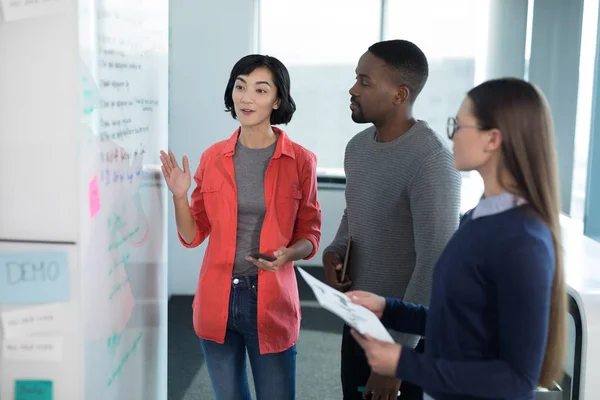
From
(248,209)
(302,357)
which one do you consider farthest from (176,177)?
(302,357)

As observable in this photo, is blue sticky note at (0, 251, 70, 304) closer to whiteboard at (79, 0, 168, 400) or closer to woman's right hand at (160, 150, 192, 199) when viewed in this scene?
whiteboard at (79, 0, 168, 400)

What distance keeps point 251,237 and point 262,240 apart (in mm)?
40

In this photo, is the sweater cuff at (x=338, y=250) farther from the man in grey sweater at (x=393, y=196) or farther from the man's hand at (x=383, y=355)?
the man's hand at (x=383, y=355)

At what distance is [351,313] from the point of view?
1.29 metres

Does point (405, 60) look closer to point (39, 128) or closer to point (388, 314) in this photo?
point (388, 314)

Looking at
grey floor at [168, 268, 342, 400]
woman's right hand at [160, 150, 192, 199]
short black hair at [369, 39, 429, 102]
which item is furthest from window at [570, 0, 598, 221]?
woman's right hand at [160, 150, 192, 199]

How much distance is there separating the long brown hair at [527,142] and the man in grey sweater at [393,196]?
42cm

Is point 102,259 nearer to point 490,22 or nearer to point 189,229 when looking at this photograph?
point 189,229

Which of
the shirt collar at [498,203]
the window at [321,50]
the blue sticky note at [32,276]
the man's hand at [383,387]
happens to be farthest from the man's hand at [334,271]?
the window at [321,50]

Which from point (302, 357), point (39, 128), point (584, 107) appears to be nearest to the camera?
point (39, 128)

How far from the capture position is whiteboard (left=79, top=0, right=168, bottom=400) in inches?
54.0

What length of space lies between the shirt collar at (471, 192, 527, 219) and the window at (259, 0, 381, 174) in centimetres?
433

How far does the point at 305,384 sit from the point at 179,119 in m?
2.09

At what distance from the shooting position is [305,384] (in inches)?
134
